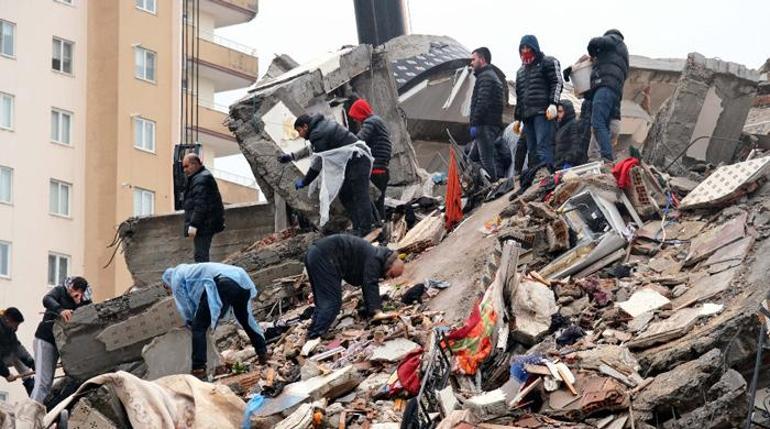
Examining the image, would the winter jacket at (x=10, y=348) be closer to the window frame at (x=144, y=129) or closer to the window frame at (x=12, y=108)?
the window frame at (x=12, y=108)

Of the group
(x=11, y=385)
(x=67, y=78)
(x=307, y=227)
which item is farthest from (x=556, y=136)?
(x=67, y=78)

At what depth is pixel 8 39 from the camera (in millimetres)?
43844

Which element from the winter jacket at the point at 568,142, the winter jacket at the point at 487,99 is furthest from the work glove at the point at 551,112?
the winter jacket at the point at 487,99

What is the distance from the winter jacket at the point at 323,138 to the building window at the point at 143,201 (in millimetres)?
23959

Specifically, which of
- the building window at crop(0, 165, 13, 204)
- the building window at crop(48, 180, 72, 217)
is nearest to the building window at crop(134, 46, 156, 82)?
the building window at crop(48, 180, 72, 217)

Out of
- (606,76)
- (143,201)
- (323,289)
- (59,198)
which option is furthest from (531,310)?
(59,198)

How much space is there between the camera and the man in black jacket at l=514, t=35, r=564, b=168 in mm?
20688

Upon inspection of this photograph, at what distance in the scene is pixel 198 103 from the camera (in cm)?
4784

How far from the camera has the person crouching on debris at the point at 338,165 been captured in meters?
20.6

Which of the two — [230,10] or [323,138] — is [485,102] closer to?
[323,138]

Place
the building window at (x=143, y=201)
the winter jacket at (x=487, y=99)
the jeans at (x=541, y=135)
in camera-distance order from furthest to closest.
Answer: the building window at (x=143, y=201) → the winter jacket at (x=487, y=99) → the jeans at (x=541, y=135)

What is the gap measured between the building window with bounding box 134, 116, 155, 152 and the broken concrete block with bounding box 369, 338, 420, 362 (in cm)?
2804

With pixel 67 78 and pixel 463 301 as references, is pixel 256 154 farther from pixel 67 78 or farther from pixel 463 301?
pixel 67 78

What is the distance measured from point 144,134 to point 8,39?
3.88 meters
